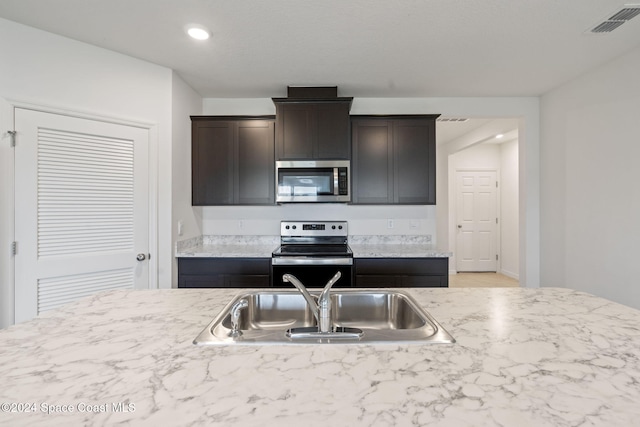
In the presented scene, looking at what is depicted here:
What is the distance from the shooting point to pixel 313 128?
2977 millimetres

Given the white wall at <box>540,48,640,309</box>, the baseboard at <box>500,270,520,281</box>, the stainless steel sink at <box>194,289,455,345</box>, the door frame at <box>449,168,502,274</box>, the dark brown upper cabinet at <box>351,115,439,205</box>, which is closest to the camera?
the stainless steel sink at <box>194,289,455,345</box>

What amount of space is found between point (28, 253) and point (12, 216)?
272 millimetres

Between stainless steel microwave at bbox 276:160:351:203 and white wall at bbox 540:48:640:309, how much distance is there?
218 centimetres

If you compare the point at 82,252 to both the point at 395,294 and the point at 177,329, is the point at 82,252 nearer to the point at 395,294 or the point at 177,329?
the point at 177,329

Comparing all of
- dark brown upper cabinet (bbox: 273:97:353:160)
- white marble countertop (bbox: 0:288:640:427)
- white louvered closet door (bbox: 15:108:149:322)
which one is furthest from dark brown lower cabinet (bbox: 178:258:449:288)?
white marble countertop (bbox: 0:288:640:427)

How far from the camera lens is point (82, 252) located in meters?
2.33

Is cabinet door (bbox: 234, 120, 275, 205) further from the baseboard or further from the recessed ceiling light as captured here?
the baseboard

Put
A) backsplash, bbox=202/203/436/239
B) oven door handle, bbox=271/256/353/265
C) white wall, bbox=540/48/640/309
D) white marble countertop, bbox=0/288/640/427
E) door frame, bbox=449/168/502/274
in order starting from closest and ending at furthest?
white marble countertop, bbox=0/288/640/427 < white wall, bbox=540/48/640/309 < oven door handle, bbox=271/256/353/265 < backsplash, bbox=202/203/436/239 < door frame, bbox=449/168/502/274

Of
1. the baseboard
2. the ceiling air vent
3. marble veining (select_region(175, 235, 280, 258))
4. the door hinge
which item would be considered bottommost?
the baseboard

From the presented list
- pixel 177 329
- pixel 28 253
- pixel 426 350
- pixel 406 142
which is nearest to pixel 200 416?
pixel 177 329

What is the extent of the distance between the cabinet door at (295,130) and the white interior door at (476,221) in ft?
13.3

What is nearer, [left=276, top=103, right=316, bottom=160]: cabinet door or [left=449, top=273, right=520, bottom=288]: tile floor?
[left=276, top=103, right=316, bottom=160]: cabinet door

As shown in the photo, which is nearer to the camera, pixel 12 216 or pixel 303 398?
pixel 303 398

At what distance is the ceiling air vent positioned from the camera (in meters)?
1.89
